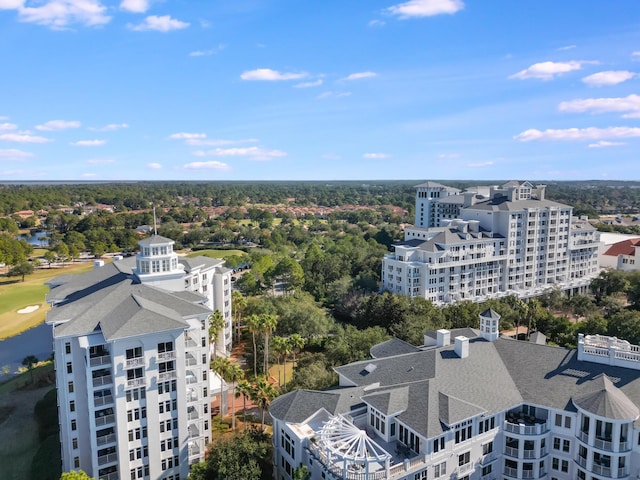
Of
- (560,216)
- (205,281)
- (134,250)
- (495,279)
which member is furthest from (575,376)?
(134,250)

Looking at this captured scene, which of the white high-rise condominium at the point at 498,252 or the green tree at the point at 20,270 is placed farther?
the green tree at the point at 20,270

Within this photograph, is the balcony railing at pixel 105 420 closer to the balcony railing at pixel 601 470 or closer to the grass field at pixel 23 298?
the balcony railing at pixel 601 470

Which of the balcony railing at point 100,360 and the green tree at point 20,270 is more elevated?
the balcony railing at point 100,360

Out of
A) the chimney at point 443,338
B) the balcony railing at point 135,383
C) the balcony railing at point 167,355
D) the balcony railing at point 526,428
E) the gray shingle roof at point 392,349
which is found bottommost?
the balcony railing at point 526,428

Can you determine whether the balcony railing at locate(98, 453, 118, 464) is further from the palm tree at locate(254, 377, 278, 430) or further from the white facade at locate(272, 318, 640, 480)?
the white facade at locate(272, 318, 640, 480)

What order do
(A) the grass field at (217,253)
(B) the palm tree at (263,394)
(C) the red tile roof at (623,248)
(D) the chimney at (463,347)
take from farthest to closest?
1. (A) the grass field at (217,253)
2. (C) the red tile roof at (623,248)
3. (B) the palm tree at (263,394)
4. (D) the chimney at (463,347)

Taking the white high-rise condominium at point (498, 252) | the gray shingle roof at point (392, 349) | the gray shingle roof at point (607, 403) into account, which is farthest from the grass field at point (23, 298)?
the gray shingle roof at point (607, 403)
